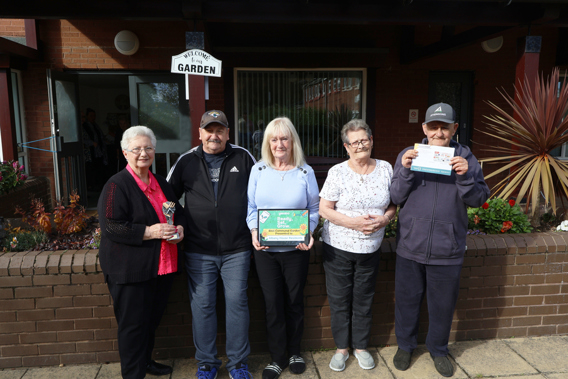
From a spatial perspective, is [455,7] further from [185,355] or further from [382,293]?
[185,355]

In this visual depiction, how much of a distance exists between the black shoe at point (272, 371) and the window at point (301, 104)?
475 cm

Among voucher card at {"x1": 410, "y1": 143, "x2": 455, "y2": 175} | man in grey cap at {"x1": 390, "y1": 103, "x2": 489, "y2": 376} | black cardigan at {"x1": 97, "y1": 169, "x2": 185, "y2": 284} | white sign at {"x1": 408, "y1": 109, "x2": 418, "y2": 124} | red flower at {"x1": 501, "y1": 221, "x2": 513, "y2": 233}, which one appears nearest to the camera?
black cardigan at {"x1": 97, "y1": 169, "x2": 185, "y2": 284}

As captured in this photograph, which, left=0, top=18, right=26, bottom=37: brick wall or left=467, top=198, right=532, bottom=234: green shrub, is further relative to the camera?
left=0, top=18, right=26, bottom=37: brick wall

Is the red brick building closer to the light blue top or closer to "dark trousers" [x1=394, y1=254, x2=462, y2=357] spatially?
the light blue top

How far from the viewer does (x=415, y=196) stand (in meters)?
2.86

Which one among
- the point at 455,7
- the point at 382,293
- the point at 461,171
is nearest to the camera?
the point at 461,171

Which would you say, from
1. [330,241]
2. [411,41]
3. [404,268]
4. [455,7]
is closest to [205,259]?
[330,241]

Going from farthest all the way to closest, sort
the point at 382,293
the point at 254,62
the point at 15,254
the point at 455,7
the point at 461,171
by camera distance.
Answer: the point at 254,62, the point at 455,7, the point at 382,293, the point at 15,254, the point at 461,171

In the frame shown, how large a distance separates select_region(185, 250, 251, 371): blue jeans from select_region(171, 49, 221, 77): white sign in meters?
2.02

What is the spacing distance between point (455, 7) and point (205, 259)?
4.06m

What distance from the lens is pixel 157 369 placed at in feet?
9.89

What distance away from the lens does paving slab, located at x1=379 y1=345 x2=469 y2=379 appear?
118 inches

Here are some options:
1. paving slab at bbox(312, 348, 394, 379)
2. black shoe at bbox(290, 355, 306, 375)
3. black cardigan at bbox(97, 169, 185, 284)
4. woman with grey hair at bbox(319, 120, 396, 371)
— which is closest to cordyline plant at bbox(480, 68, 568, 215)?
woman with grey hair at bbox(319, 120, 396, 371)

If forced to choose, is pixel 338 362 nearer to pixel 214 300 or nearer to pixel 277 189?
pixel 214 300
